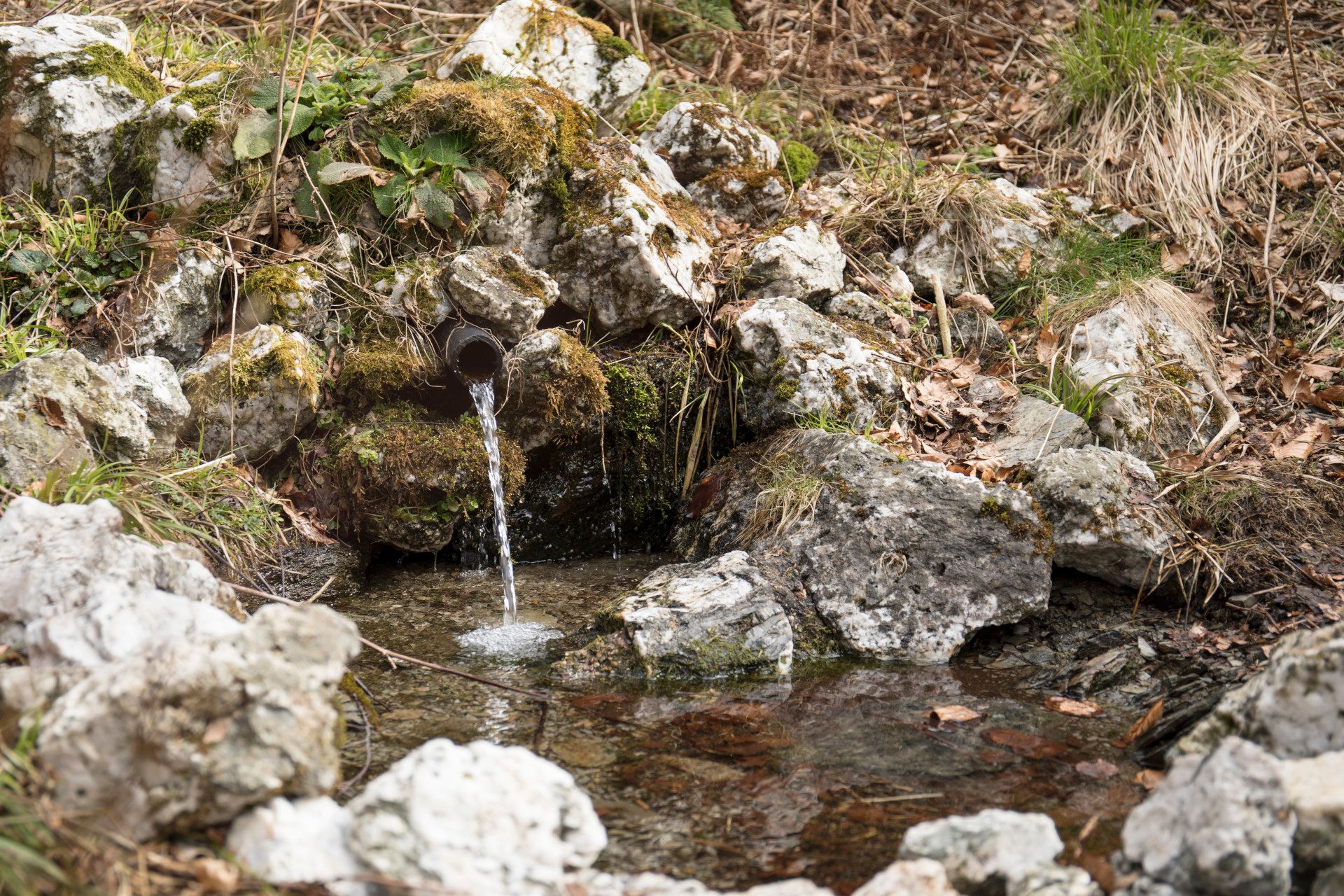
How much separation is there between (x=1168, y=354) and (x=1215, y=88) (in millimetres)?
2419

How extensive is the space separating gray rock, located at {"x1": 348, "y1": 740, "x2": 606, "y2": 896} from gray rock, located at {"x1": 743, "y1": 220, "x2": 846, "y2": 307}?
3.28m

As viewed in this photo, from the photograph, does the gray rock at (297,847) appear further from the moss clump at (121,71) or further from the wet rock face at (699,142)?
the wet rock face at (699,142)

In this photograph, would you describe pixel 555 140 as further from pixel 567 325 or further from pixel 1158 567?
pixel 1158 567

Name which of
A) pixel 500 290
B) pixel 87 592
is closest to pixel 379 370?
pixel 500 290

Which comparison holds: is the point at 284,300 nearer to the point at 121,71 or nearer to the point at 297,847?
the point at 121,71

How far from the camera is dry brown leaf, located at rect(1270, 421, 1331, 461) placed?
182 inches

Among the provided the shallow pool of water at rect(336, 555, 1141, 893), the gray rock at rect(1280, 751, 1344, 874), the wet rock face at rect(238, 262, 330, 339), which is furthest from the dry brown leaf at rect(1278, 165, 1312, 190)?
the wet rock face at rect(238, 262, 330, 339)

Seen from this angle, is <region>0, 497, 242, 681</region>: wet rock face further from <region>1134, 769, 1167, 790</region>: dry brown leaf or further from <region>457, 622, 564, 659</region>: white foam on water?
<region>1134, 769, 1167, 790</region>: dry brown leaf

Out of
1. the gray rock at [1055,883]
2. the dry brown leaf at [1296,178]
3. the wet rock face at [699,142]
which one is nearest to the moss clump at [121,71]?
the wet rock face at [699,142]

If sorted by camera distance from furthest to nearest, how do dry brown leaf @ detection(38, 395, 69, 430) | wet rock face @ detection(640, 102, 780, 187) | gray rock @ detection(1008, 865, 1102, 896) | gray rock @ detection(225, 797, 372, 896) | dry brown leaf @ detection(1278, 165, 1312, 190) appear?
1. dry brown leaf @ detection(1278, 165, 1312, 190)
2. wet rock face @ detection(640, 102, 780, 187)
3. dry brown leaf @ detection(38, 395, 69, 430)
4. gray rock @ detection(1008, 865, 1102, 896)
5. gray rock @ detection(225, 797, 372, 896)

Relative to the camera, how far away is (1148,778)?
2.90 m

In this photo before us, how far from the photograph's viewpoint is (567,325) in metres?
5.05

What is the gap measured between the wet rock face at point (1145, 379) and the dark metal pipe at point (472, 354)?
2.79 m

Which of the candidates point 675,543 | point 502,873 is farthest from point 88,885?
point 675,543
